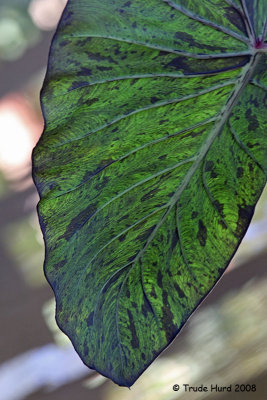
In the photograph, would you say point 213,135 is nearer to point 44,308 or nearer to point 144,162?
point 144,162

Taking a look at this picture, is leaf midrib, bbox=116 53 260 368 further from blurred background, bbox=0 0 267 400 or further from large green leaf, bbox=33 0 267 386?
blurred background, bbox=0 0 267 400

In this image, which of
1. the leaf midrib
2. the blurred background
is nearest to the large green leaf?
the leaf midrib

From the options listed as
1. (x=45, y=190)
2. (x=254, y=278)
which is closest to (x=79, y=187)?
(x=45, y=190)

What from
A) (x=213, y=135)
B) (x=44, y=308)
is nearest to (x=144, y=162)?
(x=213, y=135)

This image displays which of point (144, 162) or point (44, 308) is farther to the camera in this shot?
point (44, 308)

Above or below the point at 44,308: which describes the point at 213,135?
below

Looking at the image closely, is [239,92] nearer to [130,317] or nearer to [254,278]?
[130,317]

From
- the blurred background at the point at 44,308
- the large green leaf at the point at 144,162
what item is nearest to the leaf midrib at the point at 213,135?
the large green leaf at the point at 144,162
